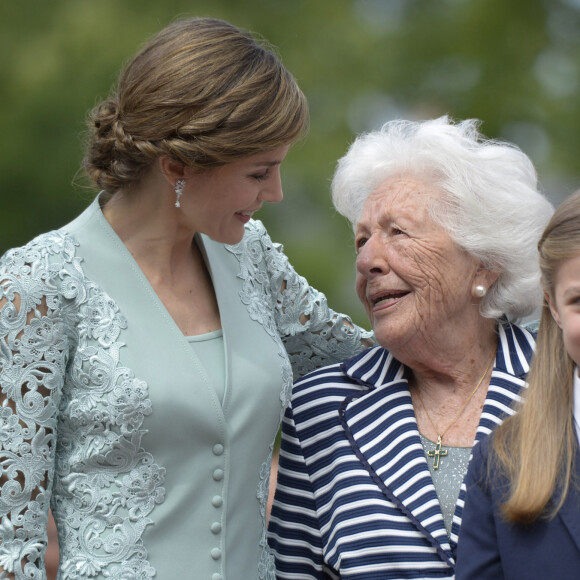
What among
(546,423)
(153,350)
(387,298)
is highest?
(387,298)

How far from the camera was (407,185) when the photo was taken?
2850 millimetres

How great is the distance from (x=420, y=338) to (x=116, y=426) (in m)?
0.89

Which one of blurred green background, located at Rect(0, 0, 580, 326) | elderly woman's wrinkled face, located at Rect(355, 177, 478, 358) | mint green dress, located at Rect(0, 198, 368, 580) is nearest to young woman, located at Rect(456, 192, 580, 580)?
elderly woman's wrinkled face, located at Rect(355, 177, 478, 358)

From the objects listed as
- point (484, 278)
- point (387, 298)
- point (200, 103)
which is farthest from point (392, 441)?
point (200, 103)

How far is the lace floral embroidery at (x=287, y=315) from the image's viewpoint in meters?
2.83

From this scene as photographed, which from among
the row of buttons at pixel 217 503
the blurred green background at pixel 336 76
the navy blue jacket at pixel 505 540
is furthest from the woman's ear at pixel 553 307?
the blurred green background at pixel 336 76

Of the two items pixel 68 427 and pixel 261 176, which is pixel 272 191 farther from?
pixel 68 427

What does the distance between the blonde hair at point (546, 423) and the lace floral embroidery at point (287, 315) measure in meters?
0.72

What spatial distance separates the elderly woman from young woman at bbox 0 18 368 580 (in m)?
0.18

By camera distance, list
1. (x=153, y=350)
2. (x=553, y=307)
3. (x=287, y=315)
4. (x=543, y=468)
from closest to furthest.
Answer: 1. (x=543, y=468)
2. (x=553, y=307)
3. (x=153, y=350)
4. (x=287, y=315)

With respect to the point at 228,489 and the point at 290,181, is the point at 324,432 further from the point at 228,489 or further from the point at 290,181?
the point at 290,181

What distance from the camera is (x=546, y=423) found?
84.9 inches

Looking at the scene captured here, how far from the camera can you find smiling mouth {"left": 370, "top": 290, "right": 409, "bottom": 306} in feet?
9.22

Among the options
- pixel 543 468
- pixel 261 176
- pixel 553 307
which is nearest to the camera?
pixel 543 468
